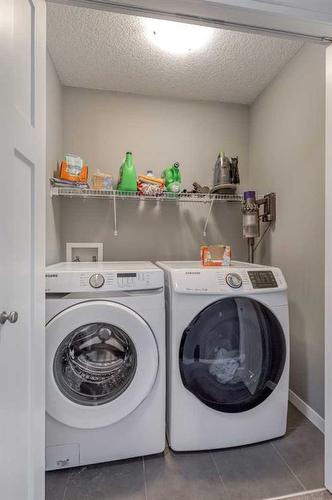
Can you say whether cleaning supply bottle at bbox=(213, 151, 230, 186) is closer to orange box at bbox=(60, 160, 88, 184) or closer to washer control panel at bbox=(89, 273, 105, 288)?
orange box at bbox=(60, 160, 88, 184)

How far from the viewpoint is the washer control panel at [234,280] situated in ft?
4.50

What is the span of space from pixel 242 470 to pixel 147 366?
2.25ft

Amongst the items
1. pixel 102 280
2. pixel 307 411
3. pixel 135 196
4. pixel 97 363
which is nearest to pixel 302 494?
pixel 307 411

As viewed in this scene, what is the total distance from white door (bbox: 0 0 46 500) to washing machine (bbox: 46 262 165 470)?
23 centimetres

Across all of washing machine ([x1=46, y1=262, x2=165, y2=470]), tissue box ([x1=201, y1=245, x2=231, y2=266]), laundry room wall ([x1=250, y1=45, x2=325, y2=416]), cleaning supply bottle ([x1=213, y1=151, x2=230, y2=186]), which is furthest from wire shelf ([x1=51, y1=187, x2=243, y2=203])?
washing machine ([x1=46, y1=262, x2=165, y2=470])

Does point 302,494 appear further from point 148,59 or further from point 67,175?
point 148,59

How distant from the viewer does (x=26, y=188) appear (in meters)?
0.87

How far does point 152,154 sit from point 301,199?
1.21 m

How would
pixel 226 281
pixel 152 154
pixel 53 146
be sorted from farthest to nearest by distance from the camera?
pixel 152 154, pixel 53 146, pixel 226 281

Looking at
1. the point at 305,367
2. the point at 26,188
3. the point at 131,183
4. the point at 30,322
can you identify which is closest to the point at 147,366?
the point at 30,322

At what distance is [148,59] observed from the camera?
5.98 feet

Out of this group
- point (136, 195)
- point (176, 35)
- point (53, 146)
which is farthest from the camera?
point (136, 195)

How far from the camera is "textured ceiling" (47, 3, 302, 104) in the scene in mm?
1561

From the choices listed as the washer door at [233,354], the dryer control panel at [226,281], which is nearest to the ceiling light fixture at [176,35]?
the dryer control panel at [226,281]
